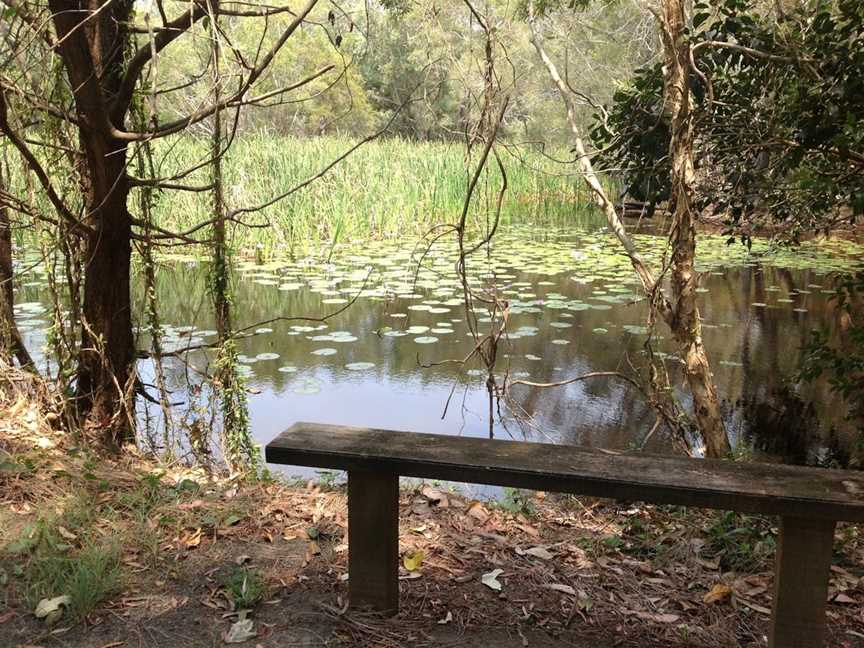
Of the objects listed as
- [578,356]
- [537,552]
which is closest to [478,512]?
[537,552]

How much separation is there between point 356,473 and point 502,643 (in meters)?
0.52

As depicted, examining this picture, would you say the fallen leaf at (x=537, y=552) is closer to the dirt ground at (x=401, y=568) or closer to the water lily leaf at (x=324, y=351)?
the dirt ground at (x=401, y=568)

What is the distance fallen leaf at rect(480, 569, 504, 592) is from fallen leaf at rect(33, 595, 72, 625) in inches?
41.1

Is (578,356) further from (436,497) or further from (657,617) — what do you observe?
(657,617)

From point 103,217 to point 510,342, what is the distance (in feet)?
9.67

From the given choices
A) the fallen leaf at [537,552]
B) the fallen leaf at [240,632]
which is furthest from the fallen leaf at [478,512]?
the fallen leaf at [240,632]

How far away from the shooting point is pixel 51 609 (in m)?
1.83

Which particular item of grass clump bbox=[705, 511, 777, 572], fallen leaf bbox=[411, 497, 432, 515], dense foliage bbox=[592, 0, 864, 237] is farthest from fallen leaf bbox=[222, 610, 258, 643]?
dense foliage bbox=[592, 0, 864, 237]

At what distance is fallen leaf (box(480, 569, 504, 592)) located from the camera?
208 centimetres

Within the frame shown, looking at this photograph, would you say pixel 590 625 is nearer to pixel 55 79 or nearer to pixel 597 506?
pixel 597 506

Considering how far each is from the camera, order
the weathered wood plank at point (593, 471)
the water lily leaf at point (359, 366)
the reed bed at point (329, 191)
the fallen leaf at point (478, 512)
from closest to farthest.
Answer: the weathered wood plank at point (593, 471) < the fallen leaf at point (478, 512) < the water lily leaf at point (359, 366) < the reed bed at point (329, 191)

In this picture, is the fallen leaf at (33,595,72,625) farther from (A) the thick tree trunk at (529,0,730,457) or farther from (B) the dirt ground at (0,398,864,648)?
(A) the thick tree trunk at (529,0,730,457)

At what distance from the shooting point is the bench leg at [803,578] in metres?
1.61

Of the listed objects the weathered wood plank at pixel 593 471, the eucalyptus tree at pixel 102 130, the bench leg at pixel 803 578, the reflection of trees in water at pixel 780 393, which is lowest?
the reflection of trees in water at pixel 780 393
